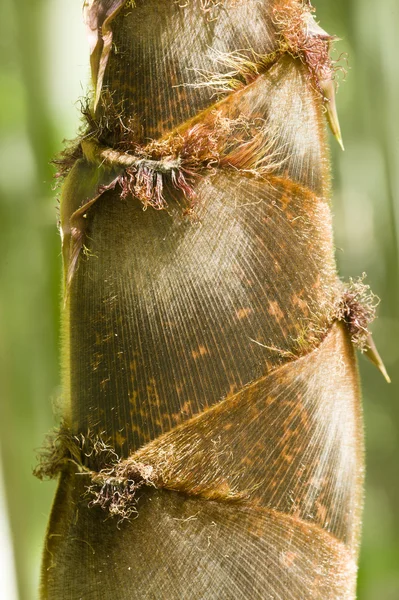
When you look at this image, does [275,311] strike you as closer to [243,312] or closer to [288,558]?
[243,312]

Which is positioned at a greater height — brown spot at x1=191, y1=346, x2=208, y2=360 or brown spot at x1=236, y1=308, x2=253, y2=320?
brown spot at x1=236, y1=308, x2=253, y2=320

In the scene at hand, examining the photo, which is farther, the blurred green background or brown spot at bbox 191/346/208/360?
the blurred green background

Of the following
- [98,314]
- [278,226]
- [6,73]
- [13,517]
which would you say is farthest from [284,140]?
[13,517]

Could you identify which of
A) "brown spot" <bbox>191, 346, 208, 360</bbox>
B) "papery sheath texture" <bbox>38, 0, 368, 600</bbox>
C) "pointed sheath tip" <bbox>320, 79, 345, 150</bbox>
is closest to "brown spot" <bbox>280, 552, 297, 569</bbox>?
"papery sheath texture" <bbox>38, 0, 368, 600</bbox>

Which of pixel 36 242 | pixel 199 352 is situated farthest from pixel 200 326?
pixel 36 242

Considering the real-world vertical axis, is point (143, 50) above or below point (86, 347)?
above

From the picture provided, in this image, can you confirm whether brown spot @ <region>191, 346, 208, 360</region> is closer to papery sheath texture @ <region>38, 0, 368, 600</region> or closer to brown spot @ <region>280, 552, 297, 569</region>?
papery sheath texture @ <region>38, 0, 368, 600</region>

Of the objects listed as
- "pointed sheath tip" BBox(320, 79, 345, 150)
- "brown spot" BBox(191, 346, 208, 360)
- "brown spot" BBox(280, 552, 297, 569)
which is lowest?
"brown spot" BBox(280, 552, 297, 569)

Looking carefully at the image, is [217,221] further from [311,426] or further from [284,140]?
[311,426]
